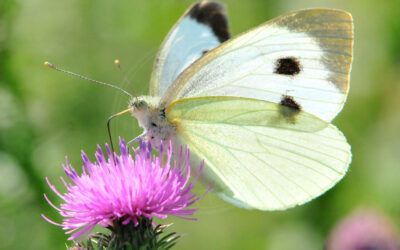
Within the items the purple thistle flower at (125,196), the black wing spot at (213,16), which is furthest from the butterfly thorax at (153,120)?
the black wing spot at (213,16)

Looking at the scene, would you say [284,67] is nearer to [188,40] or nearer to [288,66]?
[288,66]

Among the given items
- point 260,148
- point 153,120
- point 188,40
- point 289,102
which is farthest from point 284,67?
point 153,120

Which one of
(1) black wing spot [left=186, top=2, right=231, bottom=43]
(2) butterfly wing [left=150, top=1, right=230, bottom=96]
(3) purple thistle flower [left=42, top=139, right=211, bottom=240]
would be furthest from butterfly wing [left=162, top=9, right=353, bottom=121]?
(1) black wing spot [left=186, top=2, right=231, bottom=43]

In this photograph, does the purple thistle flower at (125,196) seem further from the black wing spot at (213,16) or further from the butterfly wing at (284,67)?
the black wing spot at (213,16)

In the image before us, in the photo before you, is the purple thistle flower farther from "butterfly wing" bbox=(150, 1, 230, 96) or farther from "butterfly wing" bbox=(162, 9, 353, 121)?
"butterfly wing" bbox=(150, 1, 230, 96)

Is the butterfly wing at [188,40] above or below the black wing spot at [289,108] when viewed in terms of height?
above

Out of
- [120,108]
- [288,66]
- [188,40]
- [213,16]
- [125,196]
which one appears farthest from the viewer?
[120,108]

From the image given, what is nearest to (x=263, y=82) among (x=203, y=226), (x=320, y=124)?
(x=320, y=124)

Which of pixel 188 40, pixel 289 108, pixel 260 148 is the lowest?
pixel 260 148

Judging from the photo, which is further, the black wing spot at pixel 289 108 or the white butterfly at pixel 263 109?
the black wing spot at pixel 289 108
